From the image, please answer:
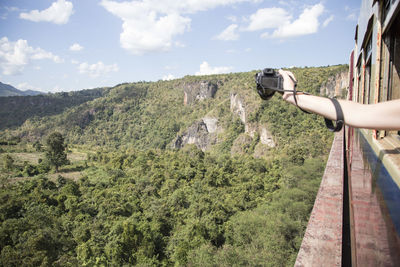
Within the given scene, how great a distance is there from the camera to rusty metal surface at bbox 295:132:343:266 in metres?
2.23

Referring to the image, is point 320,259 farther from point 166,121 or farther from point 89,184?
point 166,121

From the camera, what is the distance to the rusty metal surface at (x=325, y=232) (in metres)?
2.23

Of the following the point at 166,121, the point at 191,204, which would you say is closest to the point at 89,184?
the point at 191,204

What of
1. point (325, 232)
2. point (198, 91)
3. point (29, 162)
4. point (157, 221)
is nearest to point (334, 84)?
point (157, 221)

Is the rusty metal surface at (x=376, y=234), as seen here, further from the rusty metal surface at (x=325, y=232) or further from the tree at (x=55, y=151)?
the tree at (x=55, y=151)

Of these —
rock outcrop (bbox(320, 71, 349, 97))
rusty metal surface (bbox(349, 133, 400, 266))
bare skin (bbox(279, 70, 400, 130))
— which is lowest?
rusty metal surface (bbox(349, 133, 400, 266))

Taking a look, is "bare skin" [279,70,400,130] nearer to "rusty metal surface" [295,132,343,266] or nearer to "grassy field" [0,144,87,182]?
"rusty metal surface" [295,132,343,266]

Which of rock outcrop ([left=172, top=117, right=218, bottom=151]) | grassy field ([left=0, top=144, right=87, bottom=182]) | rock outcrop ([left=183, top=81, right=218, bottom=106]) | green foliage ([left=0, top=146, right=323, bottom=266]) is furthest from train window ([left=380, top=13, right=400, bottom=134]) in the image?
rock outcrop ([left=183, top=81, right=218, bottom=106])

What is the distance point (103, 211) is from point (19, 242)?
5.99m

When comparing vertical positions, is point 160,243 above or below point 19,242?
below

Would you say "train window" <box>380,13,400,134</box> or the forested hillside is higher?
the forested hillside

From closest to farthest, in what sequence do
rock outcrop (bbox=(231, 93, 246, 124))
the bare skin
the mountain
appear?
the bare skin, the mountain, rock outcrop (bbox=(231, 93, 246, 124))

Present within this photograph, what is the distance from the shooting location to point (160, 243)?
16.0m

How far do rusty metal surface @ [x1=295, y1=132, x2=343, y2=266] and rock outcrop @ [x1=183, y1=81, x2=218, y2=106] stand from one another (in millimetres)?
74130
